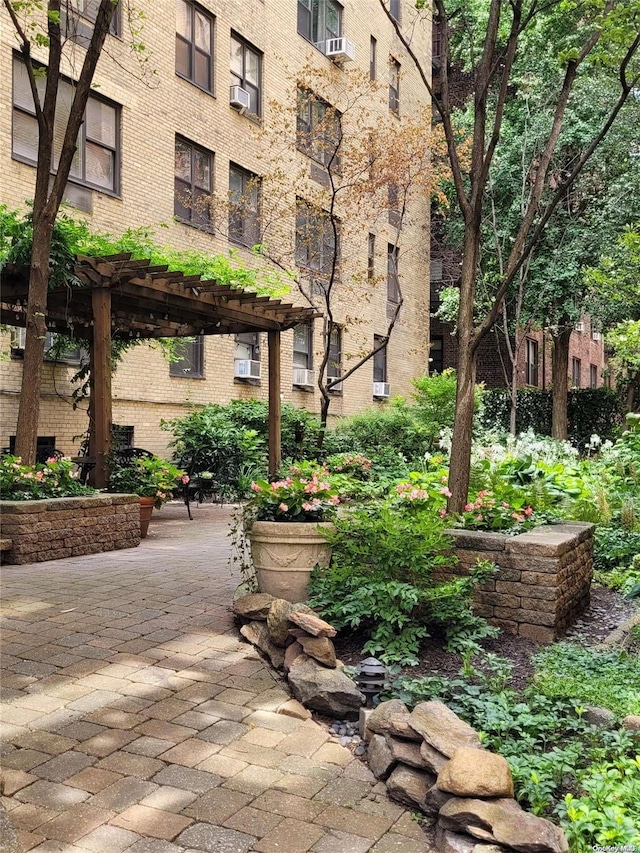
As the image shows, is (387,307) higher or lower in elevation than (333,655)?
higher

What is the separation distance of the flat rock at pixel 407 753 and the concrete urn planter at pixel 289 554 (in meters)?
2.01

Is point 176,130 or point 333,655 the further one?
point 176,130

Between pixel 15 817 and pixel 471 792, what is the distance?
168 centimetres

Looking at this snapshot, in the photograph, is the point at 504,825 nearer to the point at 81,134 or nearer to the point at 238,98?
the point at 81,134

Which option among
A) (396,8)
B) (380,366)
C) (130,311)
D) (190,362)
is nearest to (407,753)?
(130,311)

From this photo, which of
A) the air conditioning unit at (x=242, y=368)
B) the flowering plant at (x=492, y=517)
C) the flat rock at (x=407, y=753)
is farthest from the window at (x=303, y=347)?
the flat rock at (x=407, y=753)

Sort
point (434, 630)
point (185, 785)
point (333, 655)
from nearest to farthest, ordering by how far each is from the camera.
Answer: point (185, 785)
point (333, 655)
point (434, 630)

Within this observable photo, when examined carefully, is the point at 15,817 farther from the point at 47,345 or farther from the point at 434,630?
the point at 47,345

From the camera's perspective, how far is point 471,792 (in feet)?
9.29

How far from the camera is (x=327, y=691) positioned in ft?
12.8

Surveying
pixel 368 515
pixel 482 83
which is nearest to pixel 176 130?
pixel 482 83

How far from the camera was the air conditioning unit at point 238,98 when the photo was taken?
17.7 m

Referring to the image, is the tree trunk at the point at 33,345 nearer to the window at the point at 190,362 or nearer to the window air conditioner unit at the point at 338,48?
the window at the point at 190,362

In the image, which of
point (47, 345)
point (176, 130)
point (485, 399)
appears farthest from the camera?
point (485, 399)
